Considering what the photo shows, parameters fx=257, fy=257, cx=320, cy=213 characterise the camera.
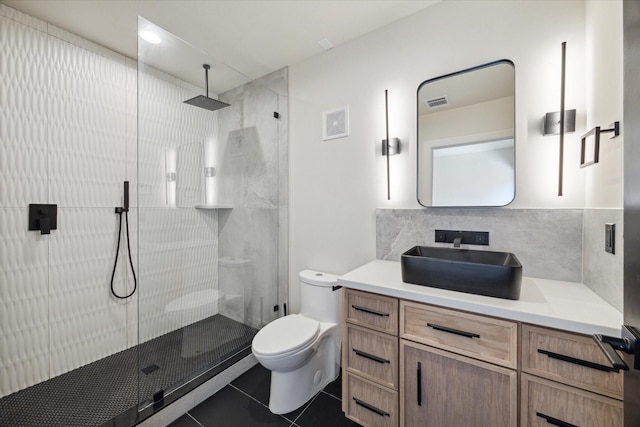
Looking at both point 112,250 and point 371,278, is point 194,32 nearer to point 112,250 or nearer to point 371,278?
point 112,250

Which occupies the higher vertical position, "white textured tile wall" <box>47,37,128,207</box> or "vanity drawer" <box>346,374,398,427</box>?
"white textured tile wall" <box>47,37,128,207</box>

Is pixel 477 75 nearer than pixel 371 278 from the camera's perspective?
No

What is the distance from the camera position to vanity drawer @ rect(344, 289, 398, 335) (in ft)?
4.43

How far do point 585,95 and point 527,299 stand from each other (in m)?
1.11

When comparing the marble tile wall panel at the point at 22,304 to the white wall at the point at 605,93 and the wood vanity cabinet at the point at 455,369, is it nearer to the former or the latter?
the wood vanity cabinet at the point at 455,369

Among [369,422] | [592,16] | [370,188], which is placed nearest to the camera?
[592,16]

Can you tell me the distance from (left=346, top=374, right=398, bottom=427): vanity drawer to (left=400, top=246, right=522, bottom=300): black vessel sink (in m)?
0.62

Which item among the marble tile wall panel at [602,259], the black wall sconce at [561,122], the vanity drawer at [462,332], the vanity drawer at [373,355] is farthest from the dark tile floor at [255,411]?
the black wall sconce at [561,122]

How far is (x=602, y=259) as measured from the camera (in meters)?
1.13

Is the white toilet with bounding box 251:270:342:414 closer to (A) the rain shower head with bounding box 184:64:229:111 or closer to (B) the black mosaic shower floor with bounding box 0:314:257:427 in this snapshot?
(B) the black mosaic shower floor with bounding box 0:314:257:427

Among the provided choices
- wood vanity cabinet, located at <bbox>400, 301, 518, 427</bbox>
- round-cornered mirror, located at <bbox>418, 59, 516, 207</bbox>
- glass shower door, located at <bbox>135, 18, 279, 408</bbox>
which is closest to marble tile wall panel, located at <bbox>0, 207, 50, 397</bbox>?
glass shower door, located at <bbox>135, 18, 279, 408</bbox>

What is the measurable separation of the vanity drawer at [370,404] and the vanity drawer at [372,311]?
333 mm

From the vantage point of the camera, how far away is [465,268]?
48.8 inches

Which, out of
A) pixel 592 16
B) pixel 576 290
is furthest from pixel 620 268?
pixel 592 16
